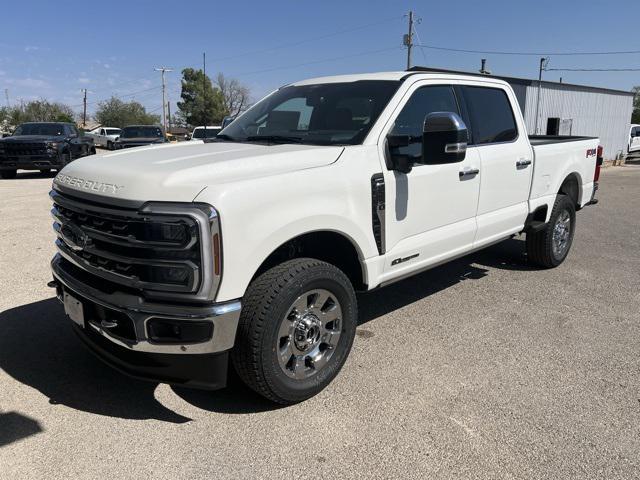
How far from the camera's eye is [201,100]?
68938 mm

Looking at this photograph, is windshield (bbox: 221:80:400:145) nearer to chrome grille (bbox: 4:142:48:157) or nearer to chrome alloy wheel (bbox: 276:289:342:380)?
chrome alloy wheel (bbox: 276:289:342:380)

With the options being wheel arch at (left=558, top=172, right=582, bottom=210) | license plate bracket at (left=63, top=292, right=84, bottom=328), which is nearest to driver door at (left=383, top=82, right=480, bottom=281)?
license plate bracket at (left=63, top=292, right=84, bottom=328)

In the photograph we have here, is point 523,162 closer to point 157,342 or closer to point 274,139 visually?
point 274,139

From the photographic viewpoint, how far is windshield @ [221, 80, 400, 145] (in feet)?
11.8

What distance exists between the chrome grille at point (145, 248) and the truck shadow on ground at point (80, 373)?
0.88 metres

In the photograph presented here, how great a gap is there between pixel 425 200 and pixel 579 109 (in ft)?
82.8

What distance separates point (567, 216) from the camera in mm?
5953

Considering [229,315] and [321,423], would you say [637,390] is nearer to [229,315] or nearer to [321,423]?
[321,423]

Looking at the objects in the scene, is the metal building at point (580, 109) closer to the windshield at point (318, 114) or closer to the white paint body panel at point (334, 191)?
the white paint body panel at point (334, 191)

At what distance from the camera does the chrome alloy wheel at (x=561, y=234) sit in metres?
5.78

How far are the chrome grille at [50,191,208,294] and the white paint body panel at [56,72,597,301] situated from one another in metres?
0.12

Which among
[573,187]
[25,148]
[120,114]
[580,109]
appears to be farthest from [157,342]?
[120,114]

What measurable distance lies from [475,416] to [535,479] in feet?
1.82

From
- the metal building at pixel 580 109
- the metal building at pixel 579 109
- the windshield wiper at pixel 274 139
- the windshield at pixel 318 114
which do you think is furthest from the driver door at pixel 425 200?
the metal building at pixel 580 109
